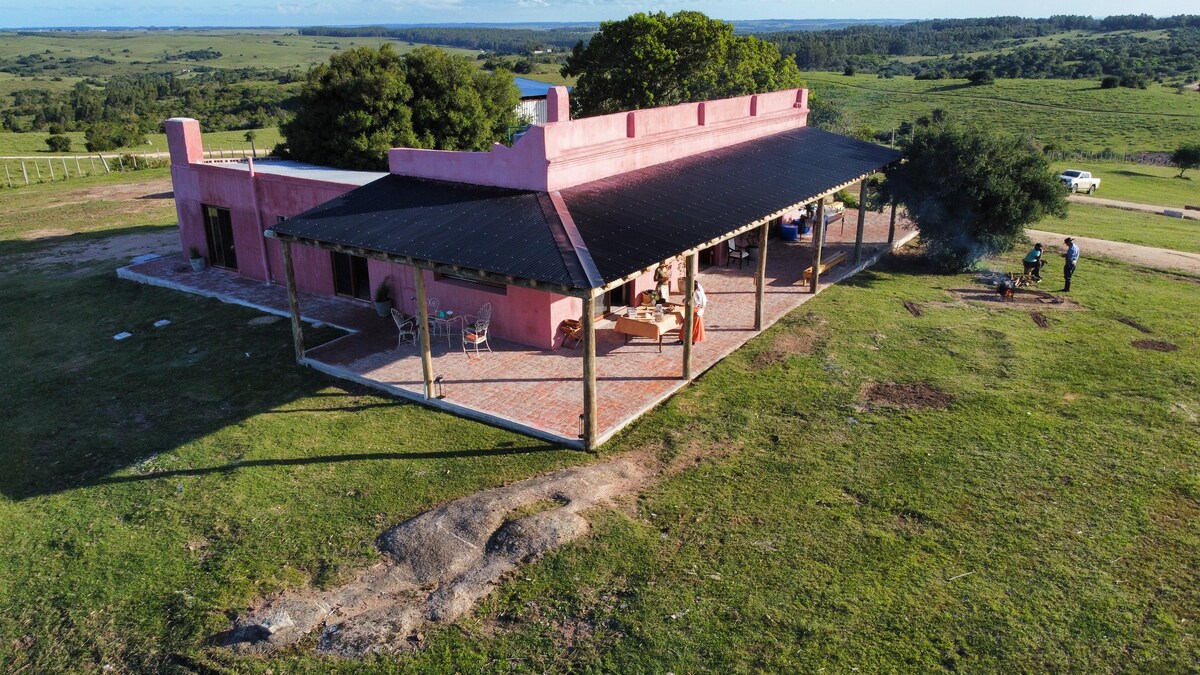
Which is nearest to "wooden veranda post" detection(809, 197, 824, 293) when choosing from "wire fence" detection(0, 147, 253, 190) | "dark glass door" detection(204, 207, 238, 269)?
"dark glass door" detection(204, 207, 238, 269)

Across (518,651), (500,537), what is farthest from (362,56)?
(518,651)

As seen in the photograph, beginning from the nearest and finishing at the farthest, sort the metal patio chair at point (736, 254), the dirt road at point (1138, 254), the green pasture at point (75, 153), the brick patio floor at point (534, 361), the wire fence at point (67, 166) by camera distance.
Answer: the brick patio floor at point (534, 361) < the metal patio chair at point (736, 254) < the dirt road at point (1138, 254) < the wire fence at point (67, 166) < the green pasture at point (75, 153)

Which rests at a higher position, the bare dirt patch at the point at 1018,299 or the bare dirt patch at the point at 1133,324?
the bare dirt patch at the point at 1018,299

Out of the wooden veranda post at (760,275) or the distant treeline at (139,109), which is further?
the distant treeline at (139,109)

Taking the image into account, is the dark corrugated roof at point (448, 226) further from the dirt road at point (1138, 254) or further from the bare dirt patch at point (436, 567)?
the dirt road at point (1138, 254)

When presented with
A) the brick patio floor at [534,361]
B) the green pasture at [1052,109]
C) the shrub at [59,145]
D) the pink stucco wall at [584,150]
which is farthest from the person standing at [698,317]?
the shrub at [59,145]

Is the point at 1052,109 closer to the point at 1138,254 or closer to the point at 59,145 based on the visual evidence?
the point at 1138,254

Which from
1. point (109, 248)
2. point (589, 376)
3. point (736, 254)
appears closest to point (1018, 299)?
point (736, 254)
